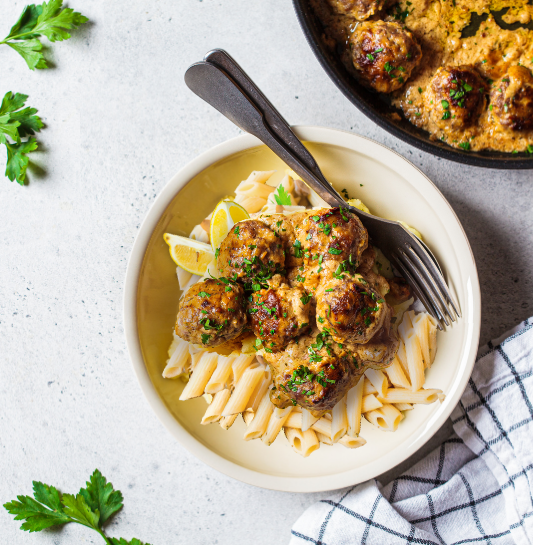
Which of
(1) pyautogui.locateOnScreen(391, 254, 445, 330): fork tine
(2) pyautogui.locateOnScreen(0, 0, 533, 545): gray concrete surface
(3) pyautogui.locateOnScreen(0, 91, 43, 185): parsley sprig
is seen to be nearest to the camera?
(1) pyautogui.locateOnScreen(391, 254, 445, 330): fork tine

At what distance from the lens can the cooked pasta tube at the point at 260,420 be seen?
7.72ft

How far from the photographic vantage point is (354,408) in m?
2.33

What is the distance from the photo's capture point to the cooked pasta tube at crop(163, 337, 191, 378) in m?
2.40

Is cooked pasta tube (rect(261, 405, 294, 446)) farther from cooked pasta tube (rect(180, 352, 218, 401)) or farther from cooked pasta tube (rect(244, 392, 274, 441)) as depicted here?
cooked pasta tube (rect(180, 352, 218, 401))

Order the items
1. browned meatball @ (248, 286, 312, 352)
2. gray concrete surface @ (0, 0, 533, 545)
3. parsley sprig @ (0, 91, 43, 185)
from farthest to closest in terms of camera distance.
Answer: parsley sprig @ (0, 91, 43, 185) < gray concrete surface @ (0, 0, 533, 545) < browned meatball @ (248, 286, 312, 352)

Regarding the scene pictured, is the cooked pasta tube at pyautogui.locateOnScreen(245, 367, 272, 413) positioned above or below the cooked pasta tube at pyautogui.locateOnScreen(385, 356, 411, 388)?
below

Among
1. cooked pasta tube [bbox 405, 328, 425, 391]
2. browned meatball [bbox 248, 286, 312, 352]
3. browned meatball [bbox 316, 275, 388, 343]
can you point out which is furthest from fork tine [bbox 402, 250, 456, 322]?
browned meatball [bbox 248, 286, 312, 352]

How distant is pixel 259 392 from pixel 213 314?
0.56 m

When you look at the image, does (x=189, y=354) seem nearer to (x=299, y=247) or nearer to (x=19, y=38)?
(x=299, y=247)

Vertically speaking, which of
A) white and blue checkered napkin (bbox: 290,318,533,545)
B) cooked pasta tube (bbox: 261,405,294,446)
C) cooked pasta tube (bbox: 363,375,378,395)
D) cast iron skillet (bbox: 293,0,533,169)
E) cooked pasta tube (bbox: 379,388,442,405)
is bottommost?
white and blue checkered napkin (bbox: 290,318,533,545)

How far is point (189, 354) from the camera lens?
2457 millimetres

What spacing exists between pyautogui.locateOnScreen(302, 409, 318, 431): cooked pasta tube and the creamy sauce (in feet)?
4.77

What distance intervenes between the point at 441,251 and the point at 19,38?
2596mm

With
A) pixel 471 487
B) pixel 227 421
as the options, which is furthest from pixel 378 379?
pixel 471 487
